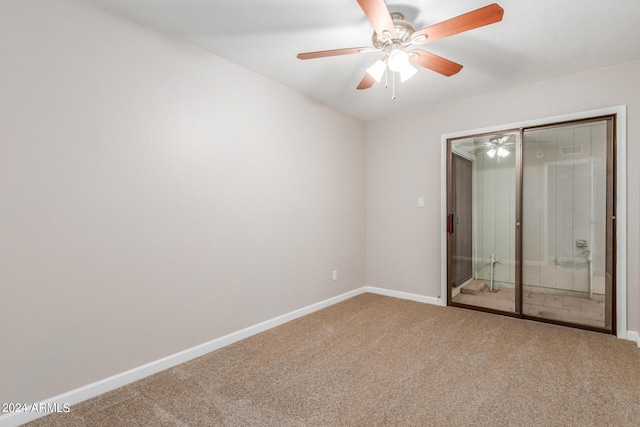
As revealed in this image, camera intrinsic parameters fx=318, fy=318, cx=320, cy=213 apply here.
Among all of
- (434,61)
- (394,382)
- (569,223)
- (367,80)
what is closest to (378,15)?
(434,61)

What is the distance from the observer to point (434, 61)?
7.23 feet

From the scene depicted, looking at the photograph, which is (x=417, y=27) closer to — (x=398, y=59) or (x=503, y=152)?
(x=398, y=59)

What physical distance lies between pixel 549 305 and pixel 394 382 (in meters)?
2.18

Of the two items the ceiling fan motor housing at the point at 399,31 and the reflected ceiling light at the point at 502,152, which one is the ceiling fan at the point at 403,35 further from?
the reflected ceiling light at the point at 502,152

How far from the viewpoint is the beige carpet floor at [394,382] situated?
1.80 m

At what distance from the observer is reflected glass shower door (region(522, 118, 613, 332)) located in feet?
9.83

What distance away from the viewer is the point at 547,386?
2096mm

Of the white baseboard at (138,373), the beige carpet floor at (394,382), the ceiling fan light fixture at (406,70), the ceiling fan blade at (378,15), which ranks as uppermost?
the ceiling fan blade at (378,15)

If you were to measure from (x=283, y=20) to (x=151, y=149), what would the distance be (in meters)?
1.30

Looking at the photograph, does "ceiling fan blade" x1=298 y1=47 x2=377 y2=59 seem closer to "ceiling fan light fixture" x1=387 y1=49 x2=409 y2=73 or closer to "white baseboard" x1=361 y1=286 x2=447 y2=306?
"ceiling fan light fixture" x1=387 y1=49 x2=409 y2=73

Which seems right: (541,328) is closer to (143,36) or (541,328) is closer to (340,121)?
(340,121)

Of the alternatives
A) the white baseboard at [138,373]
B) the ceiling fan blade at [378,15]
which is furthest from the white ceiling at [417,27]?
the white baseboard at [138,373]

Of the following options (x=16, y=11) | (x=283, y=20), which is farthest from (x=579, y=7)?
(x=16, y=11)

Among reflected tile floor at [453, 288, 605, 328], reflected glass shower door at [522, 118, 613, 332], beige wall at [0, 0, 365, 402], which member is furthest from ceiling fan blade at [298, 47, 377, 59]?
reflected tile floor at [453, 288, 605, 328]
